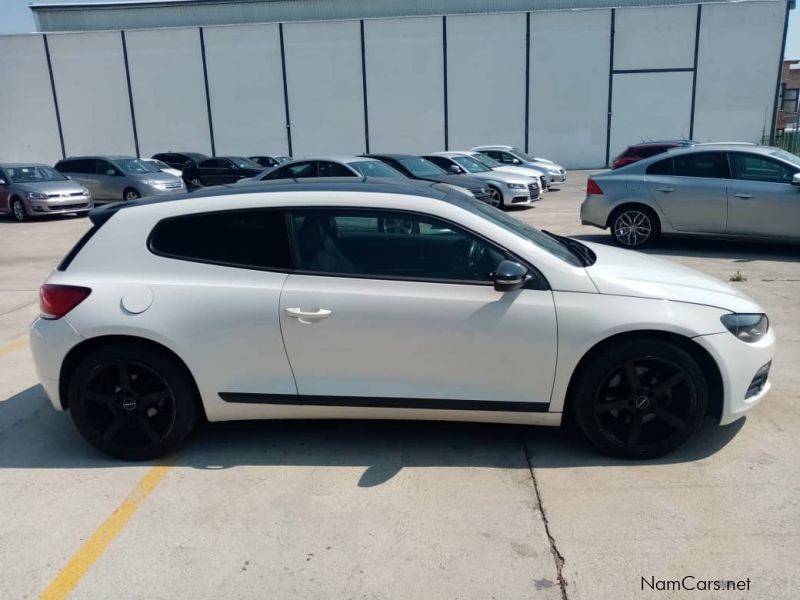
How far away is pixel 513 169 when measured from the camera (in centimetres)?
1825

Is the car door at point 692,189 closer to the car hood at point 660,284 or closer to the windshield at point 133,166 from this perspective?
the car hood at point 660,284

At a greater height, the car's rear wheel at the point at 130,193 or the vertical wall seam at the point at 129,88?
the vertical wall seam at the point at 129,88

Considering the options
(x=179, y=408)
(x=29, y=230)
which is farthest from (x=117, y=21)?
(x=179, y=408)

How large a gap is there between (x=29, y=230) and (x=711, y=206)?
48.0 ft

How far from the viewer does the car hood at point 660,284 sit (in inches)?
136

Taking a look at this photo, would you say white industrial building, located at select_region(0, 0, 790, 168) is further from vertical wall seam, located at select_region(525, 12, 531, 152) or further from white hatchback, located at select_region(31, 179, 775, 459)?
white hatchback, located at select_region(31, 179, 775, 459)

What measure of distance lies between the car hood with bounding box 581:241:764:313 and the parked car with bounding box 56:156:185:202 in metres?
16.2

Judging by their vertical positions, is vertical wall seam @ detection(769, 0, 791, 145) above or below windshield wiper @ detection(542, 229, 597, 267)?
above

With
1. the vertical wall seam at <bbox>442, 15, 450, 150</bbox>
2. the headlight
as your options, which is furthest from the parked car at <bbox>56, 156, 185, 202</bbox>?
the vertical wall seam at <bbox>442, 15, 450, 150</bbox>

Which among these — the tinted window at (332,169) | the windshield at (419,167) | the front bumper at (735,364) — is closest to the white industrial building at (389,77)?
the windshield at (419,167)

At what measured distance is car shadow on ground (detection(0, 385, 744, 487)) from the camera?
361 centimetres

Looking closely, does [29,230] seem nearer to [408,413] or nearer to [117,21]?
[408,413]

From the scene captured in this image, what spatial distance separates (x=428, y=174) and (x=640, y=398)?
11.4m

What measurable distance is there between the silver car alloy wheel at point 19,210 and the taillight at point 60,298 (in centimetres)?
1495
